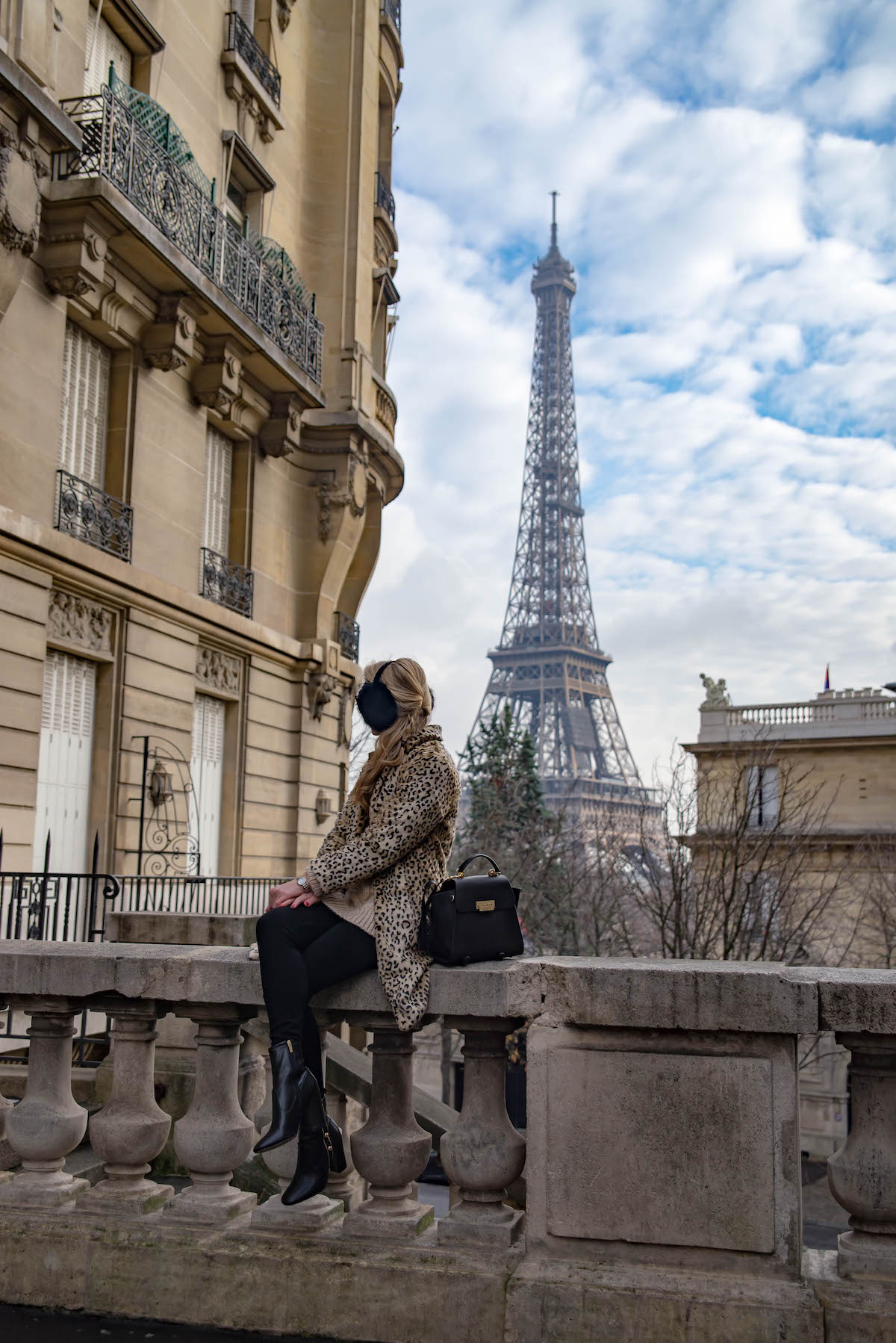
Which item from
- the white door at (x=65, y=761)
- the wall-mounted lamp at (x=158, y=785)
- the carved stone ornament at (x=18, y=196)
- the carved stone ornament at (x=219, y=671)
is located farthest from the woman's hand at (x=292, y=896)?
the carved stone ornament at (x=219, y=671)

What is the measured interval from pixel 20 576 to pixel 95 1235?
971 centimetres

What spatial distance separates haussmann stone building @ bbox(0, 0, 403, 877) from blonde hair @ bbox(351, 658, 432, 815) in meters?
8.98

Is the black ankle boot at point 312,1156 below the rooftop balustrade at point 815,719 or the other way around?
below

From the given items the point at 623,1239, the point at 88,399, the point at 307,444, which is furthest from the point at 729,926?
the point at 623,1239

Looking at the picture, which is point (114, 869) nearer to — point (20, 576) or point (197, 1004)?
point (20, 576)

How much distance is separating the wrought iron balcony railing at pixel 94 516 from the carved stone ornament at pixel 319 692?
5.54m

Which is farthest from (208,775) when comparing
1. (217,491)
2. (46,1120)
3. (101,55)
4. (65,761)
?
(46,1120)

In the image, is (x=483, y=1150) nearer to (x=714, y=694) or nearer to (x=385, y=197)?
(x=385, y=197)

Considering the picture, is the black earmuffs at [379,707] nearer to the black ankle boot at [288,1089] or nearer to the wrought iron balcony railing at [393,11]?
the black ankle boot at [288,1089]

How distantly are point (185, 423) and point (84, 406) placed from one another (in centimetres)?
196

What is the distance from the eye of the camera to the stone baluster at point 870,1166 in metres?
3.18

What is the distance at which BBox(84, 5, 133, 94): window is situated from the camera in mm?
14281

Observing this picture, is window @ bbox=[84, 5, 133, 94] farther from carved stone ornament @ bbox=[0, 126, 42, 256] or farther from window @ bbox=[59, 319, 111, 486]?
window @ bbox=[59, 319, 111, 486]

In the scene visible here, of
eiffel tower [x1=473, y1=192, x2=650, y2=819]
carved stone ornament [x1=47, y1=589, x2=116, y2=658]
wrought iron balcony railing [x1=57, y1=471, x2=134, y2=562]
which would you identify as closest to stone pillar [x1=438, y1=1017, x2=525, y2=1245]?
carved stone ornament [x1=47, y1=589, x2=116, y2=658]
